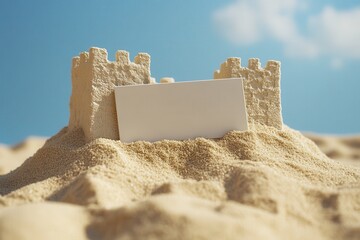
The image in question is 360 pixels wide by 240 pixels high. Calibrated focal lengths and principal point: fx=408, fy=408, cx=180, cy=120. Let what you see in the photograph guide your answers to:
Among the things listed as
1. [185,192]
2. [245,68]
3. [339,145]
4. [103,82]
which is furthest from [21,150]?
[185,192]

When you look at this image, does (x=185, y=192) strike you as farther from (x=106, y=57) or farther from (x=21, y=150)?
(x=21, y=150)

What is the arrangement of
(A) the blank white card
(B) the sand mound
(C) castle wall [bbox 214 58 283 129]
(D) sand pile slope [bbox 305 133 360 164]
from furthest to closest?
(B) the sand mound
(D) sand pile slope [bbox 305 133 360 164]
(C) castle wall [bbox 214 58 283 129]
(A) the blank white card

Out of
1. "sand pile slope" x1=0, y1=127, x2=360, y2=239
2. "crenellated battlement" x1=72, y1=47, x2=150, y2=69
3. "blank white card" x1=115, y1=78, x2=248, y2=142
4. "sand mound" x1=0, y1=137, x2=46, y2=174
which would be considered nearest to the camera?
"sand pile slope" x1=0, y1=127, x2=360, y2=239

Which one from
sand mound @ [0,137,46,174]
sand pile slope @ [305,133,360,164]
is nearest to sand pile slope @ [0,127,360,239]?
sand pile slope @ [305,133,360,164]

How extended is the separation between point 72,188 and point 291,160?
332 centimetres

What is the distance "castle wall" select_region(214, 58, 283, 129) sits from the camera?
714 centimetres

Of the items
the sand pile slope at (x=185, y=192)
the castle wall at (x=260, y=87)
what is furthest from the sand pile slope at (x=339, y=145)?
the sand pile slope at (x=185, y=192)

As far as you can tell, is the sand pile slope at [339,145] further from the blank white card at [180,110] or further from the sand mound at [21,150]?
the sand mound at [21,150]

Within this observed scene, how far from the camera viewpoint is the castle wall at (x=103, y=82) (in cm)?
634

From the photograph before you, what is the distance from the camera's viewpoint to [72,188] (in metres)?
4.42

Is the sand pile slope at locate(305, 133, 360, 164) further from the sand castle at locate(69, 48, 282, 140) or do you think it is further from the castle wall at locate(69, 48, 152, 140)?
the castle wall at locate(69, 48, 152, 140)

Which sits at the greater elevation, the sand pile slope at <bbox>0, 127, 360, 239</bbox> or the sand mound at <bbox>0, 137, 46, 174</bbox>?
the sand mound at <bbox>0, 137, 46, 174</bbox>

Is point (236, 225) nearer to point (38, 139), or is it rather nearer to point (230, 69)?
point (230, 69)

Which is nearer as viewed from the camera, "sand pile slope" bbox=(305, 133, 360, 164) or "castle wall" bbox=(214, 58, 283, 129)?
"castle wall" bbox=(214, 58, 283, 129)
